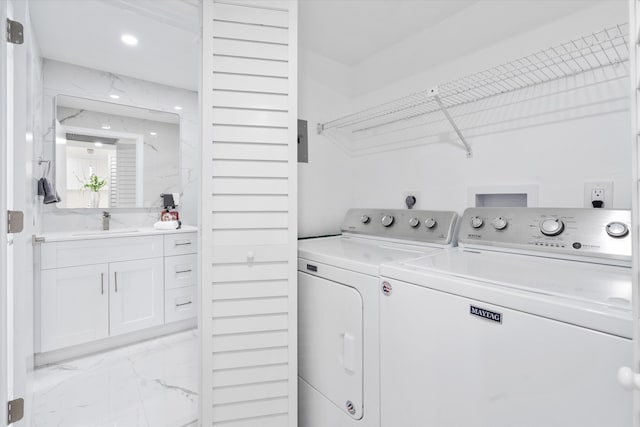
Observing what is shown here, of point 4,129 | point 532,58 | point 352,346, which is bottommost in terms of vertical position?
point 352,346

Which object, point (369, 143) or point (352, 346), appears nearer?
point (352, 346)

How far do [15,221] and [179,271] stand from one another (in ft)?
5.44

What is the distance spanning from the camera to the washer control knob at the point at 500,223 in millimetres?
1254

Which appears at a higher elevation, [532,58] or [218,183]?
[532,58]

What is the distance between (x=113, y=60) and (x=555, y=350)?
3425mm

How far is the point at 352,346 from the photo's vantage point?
120 centimetres

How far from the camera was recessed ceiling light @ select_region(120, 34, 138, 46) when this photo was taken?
7.24 feet

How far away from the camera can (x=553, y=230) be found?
3.61ft

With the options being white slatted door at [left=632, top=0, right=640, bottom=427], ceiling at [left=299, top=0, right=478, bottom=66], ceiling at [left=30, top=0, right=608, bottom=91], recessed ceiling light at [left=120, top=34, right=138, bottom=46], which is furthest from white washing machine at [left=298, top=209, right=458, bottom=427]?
recessed ceiling light at [left=120, top=34, right=138, bottom=46]

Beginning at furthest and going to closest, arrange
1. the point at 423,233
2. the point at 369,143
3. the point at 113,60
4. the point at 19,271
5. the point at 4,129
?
the point at 113,60 < the point at 369,143 < the point at 423,233 < the point at 19,271 < the point at 4,129

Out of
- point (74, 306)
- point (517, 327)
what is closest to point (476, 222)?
point (517, 327)

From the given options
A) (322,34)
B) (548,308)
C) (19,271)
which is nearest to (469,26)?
(322,34)

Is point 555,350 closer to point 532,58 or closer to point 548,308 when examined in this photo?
point 548,308

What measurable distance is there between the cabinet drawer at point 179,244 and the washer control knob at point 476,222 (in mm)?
2442
